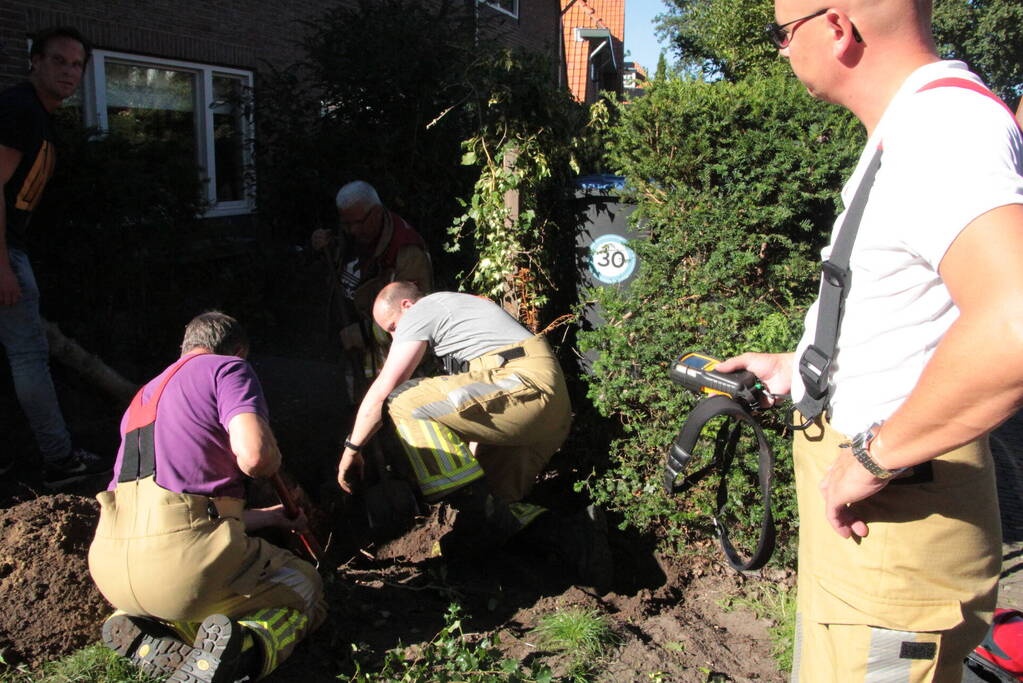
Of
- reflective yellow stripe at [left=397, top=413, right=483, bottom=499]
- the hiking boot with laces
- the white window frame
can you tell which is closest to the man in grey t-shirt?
reflective yellow stripe at [left=397, top=413, right=483, bottom=499]

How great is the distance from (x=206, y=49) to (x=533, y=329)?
5.90 metres

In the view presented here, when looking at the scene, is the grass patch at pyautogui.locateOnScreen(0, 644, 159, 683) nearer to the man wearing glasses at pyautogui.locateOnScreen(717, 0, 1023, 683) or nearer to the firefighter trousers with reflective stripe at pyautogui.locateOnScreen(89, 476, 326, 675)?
the firefighter trousers with reflective stripe at pyautogui.locateOnScreen(89, 476, 326, 675)

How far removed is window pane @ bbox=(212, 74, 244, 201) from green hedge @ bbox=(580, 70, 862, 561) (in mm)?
6492

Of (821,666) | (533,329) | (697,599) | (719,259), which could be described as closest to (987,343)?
(821,666)

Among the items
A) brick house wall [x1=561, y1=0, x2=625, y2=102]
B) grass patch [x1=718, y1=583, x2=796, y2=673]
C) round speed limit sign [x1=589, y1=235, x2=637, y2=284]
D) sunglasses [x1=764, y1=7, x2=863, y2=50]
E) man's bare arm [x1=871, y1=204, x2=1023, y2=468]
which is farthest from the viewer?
brick house wall [x1=561, y1=0, x2=625, y2=102]

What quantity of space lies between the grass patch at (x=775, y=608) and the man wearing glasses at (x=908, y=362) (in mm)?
1365

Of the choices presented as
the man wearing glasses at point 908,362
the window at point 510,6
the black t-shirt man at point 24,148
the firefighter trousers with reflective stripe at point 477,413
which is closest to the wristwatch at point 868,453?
the man wearing glasses at point 908,362

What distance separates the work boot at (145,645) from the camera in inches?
106

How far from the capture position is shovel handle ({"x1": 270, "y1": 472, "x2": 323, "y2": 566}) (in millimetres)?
3180

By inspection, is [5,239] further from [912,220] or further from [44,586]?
[912,220]

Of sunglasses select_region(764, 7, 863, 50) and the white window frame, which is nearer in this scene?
sunglasses select_region(764, 7, 863, 50)

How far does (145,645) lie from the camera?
2.74 m

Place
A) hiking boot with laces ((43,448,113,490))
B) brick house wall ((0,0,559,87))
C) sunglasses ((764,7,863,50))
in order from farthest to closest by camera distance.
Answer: brick house wall ((0,0,559,87)) < hiking boot with laces ((43,448,113,490)) < sunglasses ((764,7,863,50))

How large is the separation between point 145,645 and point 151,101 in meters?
6.87
